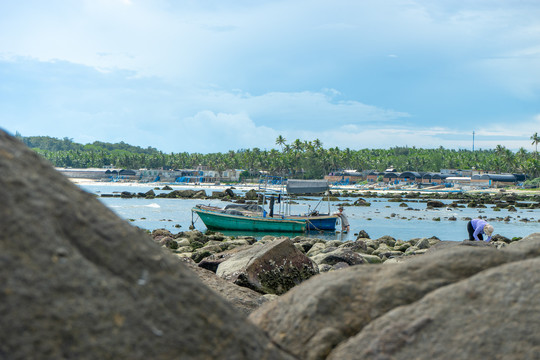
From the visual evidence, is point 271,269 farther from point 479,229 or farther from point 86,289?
point 86,289

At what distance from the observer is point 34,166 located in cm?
314

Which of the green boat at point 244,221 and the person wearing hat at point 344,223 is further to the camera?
the green boat at point 244,221

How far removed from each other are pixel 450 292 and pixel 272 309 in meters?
1.47

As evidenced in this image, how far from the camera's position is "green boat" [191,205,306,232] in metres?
49.1

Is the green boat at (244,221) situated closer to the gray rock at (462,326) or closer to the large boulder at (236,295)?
the large boulder at (236,295)

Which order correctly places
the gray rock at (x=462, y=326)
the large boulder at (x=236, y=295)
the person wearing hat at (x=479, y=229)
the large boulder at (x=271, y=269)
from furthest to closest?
the person wearing hat at (x=479, y=229), the large boulder at (x=271, y=269), the large boulder at (x=236, y=295), the gray rock at (x=462, y=326)

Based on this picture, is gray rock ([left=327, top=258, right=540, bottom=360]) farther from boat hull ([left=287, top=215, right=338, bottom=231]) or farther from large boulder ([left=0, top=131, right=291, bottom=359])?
boat hull ([left=287, top=215, right=338, bottom=231])

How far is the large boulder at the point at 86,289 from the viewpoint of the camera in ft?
8.62

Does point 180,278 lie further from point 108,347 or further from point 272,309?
point 272,309

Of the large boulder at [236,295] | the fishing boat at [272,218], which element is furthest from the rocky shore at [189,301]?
the fishing boat at [272,218]

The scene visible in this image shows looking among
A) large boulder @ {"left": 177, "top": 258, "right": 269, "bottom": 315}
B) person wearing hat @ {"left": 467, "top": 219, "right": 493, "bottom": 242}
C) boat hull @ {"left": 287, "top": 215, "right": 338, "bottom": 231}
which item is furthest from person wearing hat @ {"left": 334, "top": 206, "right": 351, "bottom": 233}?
large boulder @ {"left": 177, "top": 258, "right": 269, "bottom": 315}

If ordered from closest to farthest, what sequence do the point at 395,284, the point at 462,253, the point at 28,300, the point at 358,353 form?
the point at 28,300, the point at 358,353, the point at 395,284, the point at 462,253

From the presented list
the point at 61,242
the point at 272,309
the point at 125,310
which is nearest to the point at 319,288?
the point at 272,309

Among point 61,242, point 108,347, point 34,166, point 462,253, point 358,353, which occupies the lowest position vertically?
point 358,353
